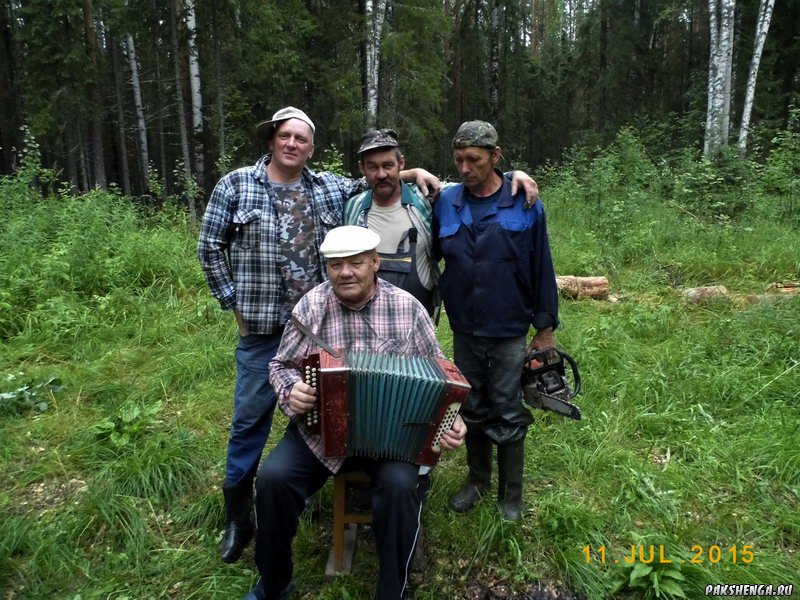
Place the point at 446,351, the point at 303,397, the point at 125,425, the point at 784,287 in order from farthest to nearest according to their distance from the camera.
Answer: the point at 784,287 → the point at 446,351 → the point at 125,425 → the point at 303,397

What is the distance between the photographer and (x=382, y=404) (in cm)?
224

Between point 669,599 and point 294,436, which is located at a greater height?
point 294,436

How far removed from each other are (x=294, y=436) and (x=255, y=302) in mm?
725

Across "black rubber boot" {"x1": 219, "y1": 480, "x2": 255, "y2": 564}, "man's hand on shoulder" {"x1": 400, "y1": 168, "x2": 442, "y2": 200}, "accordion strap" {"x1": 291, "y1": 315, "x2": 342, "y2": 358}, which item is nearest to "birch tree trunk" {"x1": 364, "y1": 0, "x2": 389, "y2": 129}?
"man's hand on shoulder" {"x1": 400, "y1": 168, "x2": 442, "y2": 200}

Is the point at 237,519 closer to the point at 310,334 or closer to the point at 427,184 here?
the point at 310,334

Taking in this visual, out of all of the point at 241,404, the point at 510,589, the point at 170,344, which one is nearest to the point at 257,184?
the point at 241,404

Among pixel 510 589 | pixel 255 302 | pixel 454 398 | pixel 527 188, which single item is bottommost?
pixel 510 589

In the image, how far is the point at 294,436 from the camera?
250 centimetres

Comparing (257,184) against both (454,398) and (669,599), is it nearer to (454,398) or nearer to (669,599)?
(454,398)

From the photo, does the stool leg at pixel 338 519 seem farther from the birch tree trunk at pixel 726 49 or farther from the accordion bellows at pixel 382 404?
the birch tree trunk at pixel 726 49

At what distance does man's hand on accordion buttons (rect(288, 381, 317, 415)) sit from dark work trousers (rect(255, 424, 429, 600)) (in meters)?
0.32

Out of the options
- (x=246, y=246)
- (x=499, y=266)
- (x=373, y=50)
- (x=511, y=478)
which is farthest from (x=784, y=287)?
(x=373, y=50)

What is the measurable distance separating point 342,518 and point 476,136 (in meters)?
2.02

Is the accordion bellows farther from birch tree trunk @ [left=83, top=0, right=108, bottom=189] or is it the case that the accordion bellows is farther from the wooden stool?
birch tree trunk @ [left=83, top=0, right=108, bottom=189]
